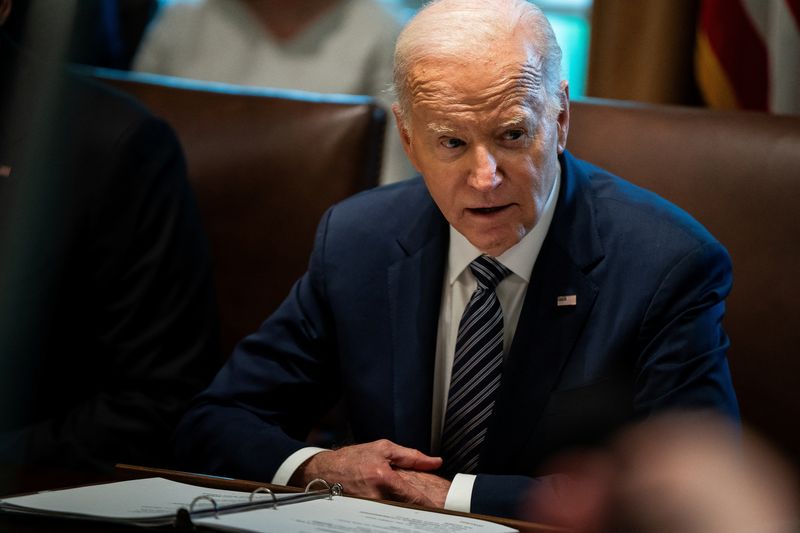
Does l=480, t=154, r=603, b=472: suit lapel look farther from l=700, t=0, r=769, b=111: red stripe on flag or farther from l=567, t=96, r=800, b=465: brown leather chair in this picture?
l=700, t=0, r=769, b=111: red stripe on flag

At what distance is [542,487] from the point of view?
1316 mm

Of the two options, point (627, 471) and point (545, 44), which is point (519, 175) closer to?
point (545, 44)

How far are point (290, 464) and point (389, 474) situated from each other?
0.65 ft

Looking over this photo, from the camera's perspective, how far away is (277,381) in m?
1.64

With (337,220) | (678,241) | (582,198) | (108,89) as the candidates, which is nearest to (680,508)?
(678,241)

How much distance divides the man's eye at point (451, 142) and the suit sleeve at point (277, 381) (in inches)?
15.1

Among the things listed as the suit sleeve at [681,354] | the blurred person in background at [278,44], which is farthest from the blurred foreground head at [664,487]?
the blurred person in background at [278,44]

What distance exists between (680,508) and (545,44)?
2.26ft

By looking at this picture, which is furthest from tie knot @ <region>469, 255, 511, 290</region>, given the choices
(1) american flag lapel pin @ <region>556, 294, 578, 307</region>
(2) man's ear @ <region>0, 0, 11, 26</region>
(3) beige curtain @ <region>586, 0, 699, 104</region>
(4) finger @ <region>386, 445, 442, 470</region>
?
(3) beige curtain @ <region>586, 0, 699, 104</region>

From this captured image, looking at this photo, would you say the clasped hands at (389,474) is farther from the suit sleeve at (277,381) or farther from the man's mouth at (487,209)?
the man's mouth at (487,209)

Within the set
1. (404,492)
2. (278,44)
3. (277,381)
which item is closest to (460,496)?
(404,492)

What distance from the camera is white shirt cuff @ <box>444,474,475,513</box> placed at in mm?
1310

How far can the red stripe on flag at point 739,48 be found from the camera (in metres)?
2.23

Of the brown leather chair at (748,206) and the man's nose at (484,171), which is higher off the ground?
the man's nose at (484,171)
